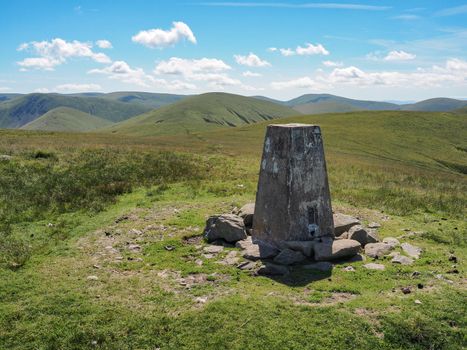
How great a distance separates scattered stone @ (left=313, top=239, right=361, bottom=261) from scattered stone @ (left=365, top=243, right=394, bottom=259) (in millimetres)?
499

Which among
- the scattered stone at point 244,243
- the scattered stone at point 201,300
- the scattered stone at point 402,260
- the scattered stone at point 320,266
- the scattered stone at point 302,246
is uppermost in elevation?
the scattered stone at point 302,246

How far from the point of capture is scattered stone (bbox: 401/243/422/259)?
1146cm

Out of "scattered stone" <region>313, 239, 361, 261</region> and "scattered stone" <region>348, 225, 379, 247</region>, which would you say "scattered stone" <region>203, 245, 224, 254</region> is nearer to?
"scattered stone" <region>313, 239, 361, 261</region>

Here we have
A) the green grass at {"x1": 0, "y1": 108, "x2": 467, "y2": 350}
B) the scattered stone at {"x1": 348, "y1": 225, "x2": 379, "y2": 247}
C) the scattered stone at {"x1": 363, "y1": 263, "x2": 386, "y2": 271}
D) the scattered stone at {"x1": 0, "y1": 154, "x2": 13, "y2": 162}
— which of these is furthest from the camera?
the scattered stone at {"x1": 0, "y1": 154, "x2": 13, "y2": 162}

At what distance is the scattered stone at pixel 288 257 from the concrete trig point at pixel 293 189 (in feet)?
2.17

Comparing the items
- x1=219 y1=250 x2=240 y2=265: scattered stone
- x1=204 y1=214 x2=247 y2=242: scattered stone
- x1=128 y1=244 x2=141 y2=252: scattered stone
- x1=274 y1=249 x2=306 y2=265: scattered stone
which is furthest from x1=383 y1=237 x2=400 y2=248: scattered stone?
x1=128 y1=244 x2=141 y2=252: scattered stone

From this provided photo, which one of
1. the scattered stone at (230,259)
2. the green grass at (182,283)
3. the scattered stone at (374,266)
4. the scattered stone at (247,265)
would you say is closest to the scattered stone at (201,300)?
the green grass at (182,283)

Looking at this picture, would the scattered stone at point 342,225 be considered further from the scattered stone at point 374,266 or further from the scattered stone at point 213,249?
the scattered stone at point 213,249

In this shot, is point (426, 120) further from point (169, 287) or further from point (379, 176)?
point (169, 287)

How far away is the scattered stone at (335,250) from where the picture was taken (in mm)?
11109

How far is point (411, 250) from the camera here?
38.8 ft

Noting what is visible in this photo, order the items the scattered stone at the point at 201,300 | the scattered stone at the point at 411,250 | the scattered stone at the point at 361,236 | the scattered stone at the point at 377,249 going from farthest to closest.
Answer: the scattered stone at the point at 361,236 → the scattered stone at the point at 377,249 → the scattered stone at the point at 411,250 → the scattered stone at the point at 201,300

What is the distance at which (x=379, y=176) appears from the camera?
30.1m

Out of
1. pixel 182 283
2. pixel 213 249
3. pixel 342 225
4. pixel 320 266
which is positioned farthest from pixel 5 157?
pixel 320 266
